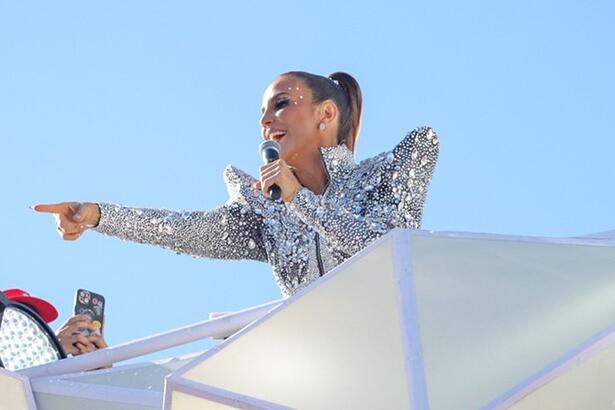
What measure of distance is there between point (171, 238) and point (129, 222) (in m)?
0.13

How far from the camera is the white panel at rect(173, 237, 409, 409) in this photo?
3.15 m

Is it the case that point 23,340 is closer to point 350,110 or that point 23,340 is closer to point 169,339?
point 169,339

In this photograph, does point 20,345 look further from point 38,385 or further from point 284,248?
point 284,248

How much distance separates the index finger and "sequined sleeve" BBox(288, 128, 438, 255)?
69 centimetres

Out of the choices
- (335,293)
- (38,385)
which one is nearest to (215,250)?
(38,385)

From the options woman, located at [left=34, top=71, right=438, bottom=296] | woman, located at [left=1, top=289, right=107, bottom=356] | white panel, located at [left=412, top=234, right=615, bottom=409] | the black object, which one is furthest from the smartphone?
white panel, located at [left=412, top=234, right=615, bottom=409]

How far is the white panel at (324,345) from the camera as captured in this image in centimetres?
315

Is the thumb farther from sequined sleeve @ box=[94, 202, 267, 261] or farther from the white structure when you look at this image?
the white structure

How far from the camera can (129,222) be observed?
190 inches

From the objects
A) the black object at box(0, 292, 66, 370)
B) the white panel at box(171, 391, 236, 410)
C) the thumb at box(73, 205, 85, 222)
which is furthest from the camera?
the thumb at box(73, 205, 85, 222)

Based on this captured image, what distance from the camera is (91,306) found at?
4566 millimetres

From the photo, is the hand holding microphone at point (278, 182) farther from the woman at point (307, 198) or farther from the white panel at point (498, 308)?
the white panel at point (498, 308)

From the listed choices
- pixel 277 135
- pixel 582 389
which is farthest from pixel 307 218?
pixel 582 389

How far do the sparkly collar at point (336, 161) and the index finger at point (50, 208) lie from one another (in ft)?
2.34
